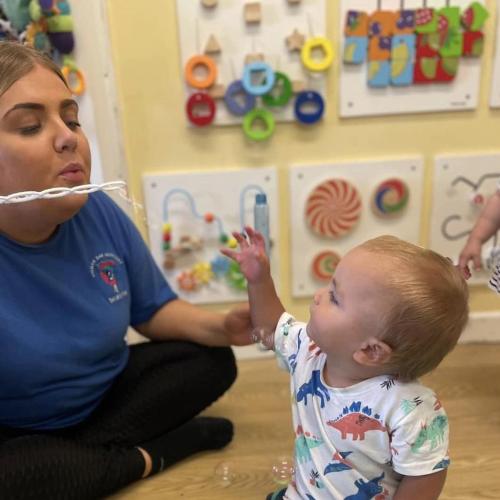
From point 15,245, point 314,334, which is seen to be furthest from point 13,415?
point 314,334

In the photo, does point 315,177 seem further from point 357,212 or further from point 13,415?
point 13,415

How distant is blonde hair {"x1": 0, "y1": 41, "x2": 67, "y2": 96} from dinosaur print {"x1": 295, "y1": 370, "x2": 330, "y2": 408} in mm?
616

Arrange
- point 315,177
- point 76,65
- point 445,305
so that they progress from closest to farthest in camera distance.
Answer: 1. point 445,305
2. point 76,65
3. point 315,177

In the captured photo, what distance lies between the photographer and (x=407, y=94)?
4.55 ft

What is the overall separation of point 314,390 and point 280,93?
2.61 feet

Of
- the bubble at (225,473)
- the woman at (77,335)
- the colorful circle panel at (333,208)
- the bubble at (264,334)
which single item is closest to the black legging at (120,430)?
the woman at (77,335)

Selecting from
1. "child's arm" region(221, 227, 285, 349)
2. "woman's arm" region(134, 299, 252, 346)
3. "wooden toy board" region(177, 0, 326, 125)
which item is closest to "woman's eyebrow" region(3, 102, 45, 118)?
"child's arm" region(221, 227, 285, 349)

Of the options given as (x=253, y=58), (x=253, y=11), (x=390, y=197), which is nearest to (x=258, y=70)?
(x=253, y=58)

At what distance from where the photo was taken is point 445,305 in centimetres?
69

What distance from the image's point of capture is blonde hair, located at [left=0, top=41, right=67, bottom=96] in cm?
81

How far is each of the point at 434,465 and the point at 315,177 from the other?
86cm

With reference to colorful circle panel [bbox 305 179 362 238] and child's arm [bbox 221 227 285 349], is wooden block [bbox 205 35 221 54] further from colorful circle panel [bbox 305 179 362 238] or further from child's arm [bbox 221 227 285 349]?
child's arm [bbox 221 227 285 349]

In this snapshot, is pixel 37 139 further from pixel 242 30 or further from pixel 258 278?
pixel 242 30

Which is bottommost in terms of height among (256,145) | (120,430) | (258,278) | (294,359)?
(120,430)
